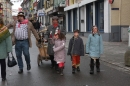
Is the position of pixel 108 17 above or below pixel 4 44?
above

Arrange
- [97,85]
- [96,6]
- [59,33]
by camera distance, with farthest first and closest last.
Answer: [96,6] < [59,33] < [97,85]

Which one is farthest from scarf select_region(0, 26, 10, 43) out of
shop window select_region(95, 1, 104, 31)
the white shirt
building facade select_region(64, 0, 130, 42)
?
shop window select_region(95, 1, 104, 31)

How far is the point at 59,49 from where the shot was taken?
9.11 m

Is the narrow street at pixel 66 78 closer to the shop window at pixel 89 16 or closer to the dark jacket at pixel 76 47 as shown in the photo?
the dark jacket at pixel 76 47

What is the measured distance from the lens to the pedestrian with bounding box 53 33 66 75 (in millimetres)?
9094

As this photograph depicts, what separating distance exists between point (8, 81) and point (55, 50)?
1.87 meters

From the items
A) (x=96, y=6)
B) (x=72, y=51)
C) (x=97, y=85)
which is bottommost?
(x=97, y=85)

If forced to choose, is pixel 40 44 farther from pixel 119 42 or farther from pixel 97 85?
pixel 119 42

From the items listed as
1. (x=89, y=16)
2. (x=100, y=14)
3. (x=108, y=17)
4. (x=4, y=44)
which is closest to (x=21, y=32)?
(x=4, y=44)

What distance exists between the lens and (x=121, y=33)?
2120 centimetres

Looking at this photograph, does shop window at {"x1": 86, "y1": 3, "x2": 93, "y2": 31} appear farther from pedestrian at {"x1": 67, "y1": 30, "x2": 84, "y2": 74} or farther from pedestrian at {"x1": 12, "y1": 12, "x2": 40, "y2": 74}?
pedestrian at {"x1": 12, "y1": 12, "x2": 40, "y2": 74}

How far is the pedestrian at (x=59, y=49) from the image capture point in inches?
358

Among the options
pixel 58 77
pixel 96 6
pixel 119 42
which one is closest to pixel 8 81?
pixel 58 77

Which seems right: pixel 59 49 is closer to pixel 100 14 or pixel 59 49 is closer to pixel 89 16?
pixel 100 14
